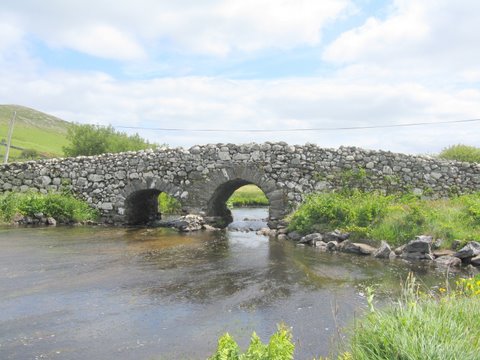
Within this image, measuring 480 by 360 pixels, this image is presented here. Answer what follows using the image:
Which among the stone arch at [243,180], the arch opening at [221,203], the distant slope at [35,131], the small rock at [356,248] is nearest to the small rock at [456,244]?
the small rock at [356,248]

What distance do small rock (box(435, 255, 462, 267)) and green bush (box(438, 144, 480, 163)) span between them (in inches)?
834

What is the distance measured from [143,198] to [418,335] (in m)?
21.6

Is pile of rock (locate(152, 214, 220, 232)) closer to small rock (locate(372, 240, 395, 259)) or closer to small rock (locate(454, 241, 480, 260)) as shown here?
small rock (locate(372, 240, 395, 259))

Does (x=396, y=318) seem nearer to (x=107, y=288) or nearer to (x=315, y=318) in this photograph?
(x=315, y=318)

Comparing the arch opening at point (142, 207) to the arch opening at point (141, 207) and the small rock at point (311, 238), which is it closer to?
the arch opening at point (141, 207)

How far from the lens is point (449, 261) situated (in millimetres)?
13609

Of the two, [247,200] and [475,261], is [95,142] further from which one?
[475,261]

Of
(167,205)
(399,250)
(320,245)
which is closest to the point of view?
(399,250)

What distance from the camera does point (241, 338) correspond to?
7.51 metres

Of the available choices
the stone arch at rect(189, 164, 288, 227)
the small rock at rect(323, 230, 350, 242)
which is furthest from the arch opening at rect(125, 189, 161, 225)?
the small rock at rect(323, 230, 350, 242)

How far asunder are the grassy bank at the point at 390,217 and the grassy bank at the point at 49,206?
1077 centimetres

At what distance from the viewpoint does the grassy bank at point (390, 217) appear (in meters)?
15.7

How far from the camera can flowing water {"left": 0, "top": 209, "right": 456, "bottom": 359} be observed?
7.31 metres

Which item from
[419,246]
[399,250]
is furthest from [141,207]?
[419,246]
